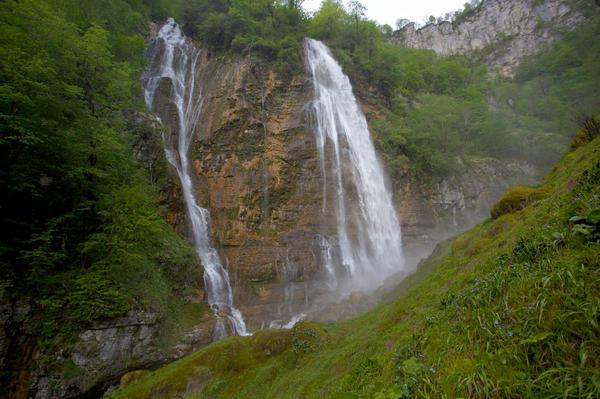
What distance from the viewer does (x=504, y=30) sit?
49.9 m

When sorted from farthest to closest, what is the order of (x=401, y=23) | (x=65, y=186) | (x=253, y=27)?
(x=401, y=23)
(x=253, y=27)
(x=65, y=186)

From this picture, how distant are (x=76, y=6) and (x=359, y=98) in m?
22.0

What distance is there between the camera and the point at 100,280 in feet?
29.5

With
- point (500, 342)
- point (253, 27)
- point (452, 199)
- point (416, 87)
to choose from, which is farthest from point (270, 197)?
point (416, 87)

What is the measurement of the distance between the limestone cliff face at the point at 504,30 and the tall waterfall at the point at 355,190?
37901 millimetres

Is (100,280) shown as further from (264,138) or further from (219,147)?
(264,138)

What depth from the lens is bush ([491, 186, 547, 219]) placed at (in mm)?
8258

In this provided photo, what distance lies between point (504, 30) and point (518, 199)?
57292mm

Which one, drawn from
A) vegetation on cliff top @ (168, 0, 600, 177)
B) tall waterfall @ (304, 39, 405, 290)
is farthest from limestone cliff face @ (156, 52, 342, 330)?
vegetation on cliff top @ (168, 0, 600, 177)

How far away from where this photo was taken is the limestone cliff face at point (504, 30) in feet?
144

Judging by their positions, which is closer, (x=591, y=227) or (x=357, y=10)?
(x=591, y=227)

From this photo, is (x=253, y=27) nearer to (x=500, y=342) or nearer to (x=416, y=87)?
(x=416, y=87)

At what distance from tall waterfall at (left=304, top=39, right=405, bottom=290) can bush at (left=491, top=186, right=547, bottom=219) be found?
11061mm

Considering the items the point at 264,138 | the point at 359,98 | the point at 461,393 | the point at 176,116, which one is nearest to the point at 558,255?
the point at 461,393
